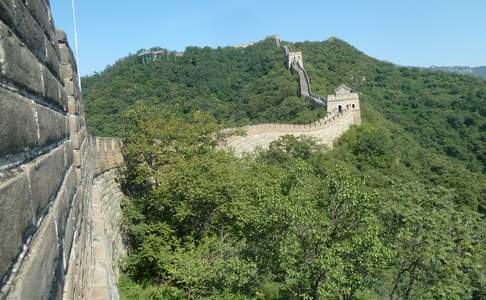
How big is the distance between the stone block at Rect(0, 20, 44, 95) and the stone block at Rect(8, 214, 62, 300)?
49 cm

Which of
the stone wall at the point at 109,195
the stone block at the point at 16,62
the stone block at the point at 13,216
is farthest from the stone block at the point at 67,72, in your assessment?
the stone block at the point at 13,216

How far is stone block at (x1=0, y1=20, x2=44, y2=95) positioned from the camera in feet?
4.05

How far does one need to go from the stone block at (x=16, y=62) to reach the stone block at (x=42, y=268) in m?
0.49

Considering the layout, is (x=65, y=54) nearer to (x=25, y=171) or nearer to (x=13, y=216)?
(x=25, y=171)

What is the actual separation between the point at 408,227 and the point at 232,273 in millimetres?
4957

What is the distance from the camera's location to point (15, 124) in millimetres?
1300

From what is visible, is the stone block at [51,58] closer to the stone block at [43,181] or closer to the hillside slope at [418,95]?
the stone block at [43,181]

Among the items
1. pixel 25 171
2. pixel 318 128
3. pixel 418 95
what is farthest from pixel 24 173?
pixel 418 95

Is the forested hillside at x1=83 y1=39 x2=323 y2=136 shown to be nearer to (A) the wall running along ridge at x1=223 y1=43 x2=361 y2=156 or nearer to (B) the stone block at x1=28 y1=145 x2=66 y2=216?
(A) the wall running along ridge at x1=223 y1=43 x2=361 y2=156

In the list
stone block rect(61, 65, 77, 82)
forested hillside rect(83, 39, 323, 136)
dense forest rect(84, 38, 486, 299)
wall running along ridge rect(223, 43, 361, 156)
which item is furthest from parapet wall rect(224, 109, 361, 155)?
stone block rect(61, 65, 77, 82)

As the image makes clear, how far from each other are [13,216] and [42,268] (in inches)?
15.3

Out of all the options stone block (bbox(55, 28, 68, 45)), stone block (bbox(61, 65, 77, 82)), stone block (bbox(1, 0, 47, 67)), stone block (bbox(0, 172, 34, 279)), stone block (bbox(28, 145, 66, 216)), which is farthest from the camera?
stone block (bbox(61, 65, 77, 82))

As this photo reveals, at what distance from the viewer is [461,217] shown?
46.4 ft

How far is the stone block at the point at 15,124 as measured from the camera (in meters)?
1.16
